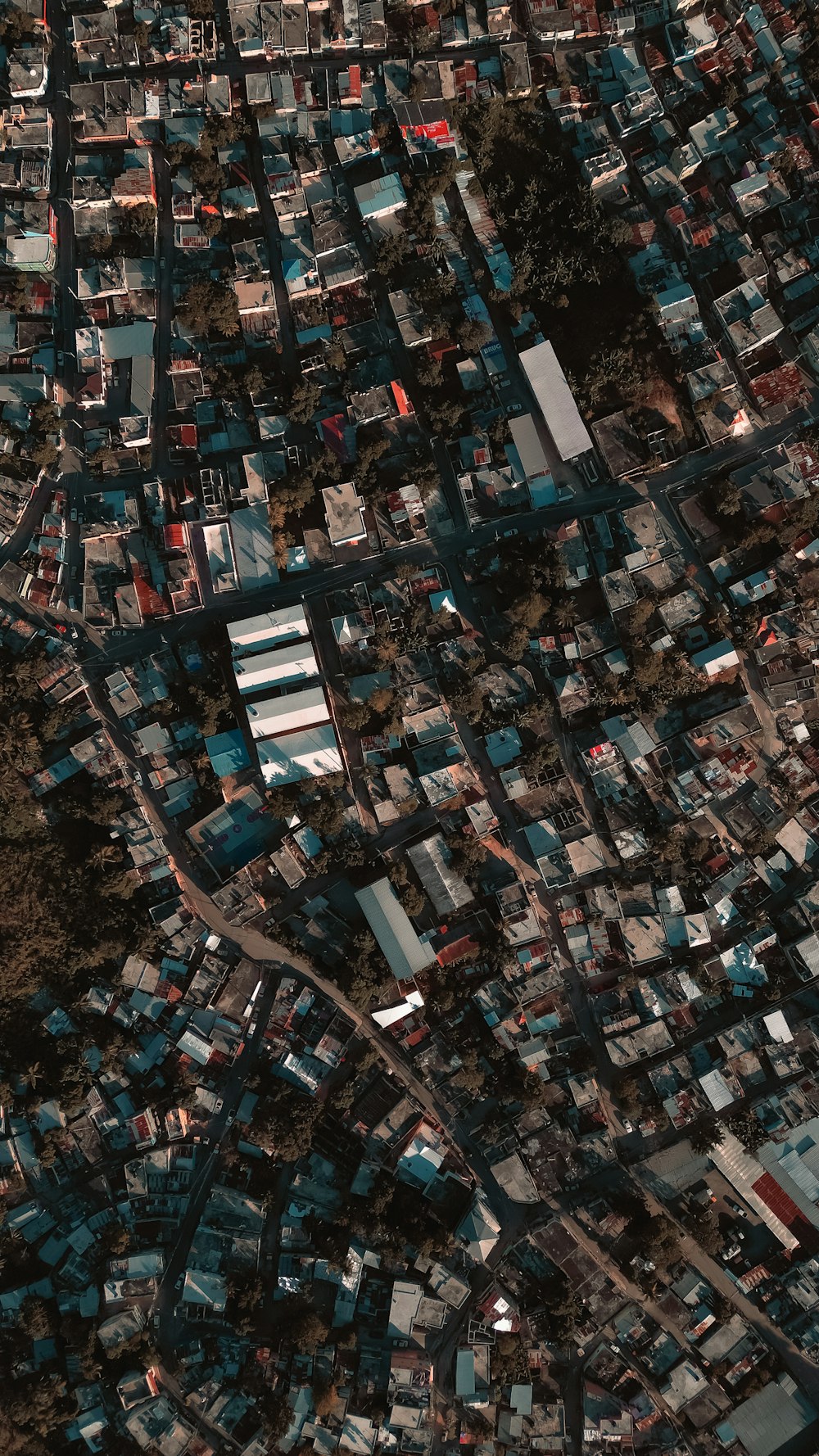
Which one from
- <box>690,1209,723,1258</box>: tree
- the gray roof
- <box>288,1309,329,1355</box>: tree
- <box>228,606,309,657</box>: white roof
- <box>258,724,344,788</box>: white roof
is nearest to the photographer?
the gray roof

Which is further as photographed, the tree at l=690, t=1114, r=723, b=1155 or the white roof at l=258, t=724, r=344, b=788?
the white roof at l=258, t=724, r=344, b=788

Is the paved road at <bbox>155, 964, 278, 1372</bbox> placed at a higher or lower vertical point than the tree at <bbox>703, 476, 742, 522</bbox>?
lower

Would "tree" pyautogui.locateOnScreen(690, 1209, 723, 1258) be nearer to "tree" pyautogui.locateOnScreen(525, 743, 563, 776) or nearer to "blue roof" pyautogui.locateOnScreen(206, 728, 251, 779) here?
"tree" pyautogui.locateOnScreen(525, 743, 563, 776)

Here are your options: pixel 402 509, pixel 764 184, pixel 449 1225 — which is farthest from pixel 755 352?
pixel 449 1225

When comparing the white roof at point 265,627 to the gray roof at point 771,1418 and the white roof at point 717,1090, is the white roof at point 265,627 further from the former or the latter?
the gray roof at point 771,1418

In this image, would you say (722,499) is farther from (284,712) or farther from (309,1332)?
(309,1332)

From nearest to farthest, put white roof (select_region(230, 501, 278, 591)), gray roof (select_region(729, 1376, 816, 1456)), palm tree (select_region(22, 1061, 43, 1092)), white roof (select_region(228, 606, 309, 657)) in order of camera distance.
→ gray roof (select_region(729, 1376, 816, 1456))
white roof (select_region(228, 606, 309, 657))
white roof (select_region(230, 501, 278, 591))
palm tree (select_region(22, 1061, 43, 1092))

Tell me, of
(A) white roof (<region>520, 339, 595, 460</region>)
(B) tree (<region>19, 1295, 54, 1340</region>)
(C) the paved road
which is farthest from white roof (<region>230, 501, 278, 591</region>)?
(B) tree (<region>19, 1295, 54, 1340</region>)
